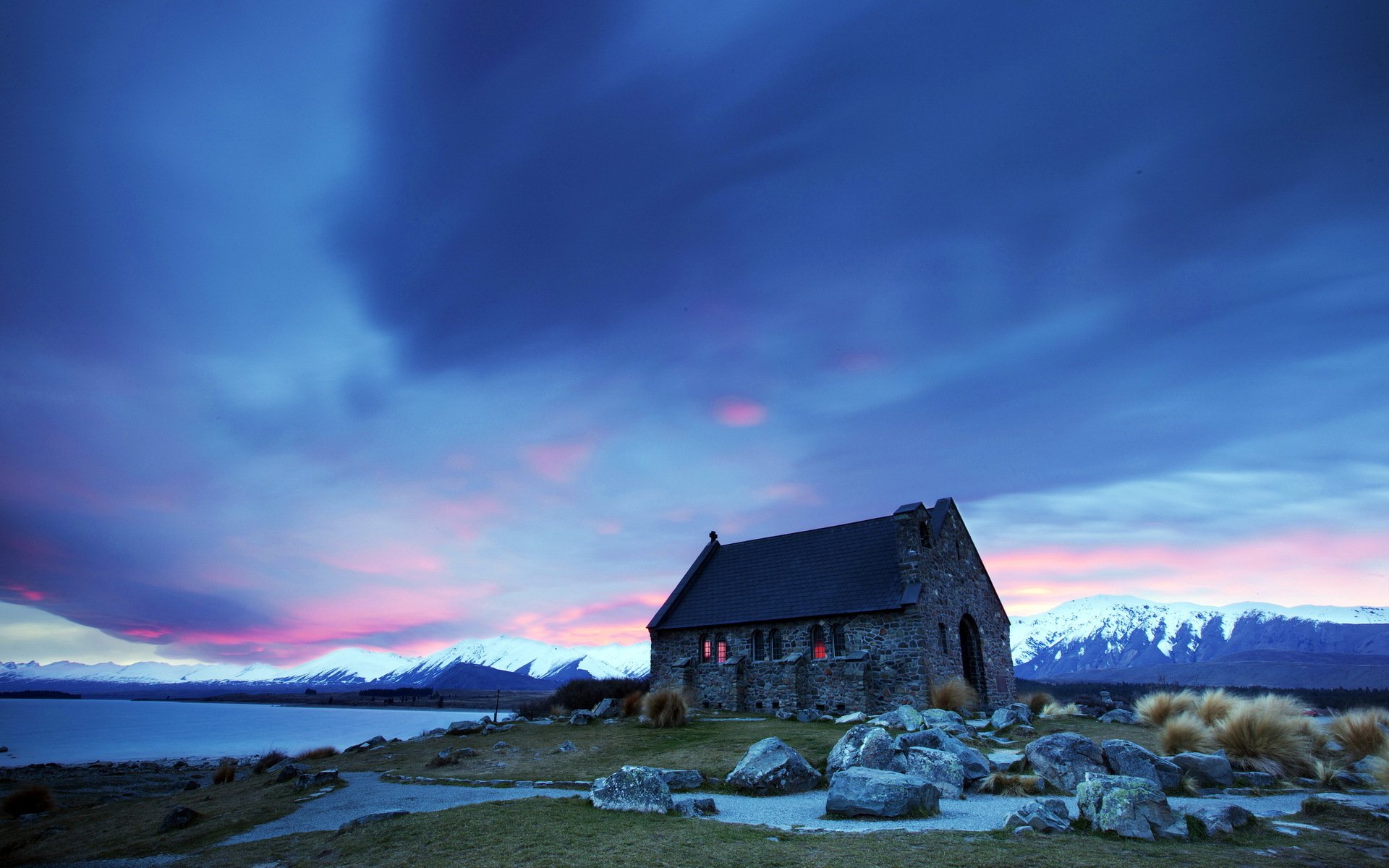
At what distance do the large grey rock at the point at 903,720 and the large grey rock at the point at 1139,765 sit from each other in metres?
6.06

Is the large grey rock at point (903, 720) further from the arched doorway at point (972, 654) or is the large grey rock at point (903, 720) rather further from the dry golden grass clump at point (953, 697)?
the arched doorway at point (972, 654)

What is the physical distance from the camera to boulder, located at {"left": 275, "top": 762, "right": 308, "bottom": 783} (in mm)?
19766

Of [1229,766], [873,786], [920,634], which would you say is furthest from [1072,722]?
[873,786]

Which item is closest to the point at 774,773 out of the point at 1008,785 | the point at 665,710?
the point at 1008,785

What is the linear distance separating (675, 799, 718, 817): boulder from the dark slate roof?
19.3m

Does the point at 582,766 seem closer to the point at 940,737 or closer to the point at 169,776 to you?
the point at 940,737

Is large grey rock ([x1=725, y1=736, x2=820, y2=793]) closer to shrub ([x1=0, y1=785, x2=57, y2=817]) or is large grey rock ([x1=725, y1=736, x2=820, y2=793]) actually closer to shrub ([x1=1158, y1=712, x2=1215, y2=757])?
shrub ([x1=1158, y1=712, x2=1215, y2=757])

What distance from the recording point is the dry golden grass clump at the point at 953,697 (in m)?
25.5

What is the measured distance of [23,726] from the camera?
77.4 meters

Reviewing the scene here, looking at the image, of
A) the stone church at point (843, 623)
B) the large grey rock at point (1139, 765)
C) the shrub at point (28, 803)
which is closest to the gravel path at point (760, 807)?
the large grey rock at point (1139, 765)

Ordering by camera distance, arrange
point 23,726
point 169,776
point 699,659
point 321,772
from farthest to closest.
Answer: point 23,726 < point 699,659 < point 169,776 < point 321,772

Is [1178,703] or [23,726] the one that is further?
[23,726]

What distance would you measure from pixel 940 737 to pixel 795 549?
22.7m

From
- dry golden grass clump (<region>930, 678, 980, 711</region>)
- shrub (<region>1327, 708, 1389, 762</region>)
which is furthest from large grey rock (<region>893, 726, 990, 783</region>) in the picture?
dry golden grass clump (<region>930, 678, 980, 711</region>)
